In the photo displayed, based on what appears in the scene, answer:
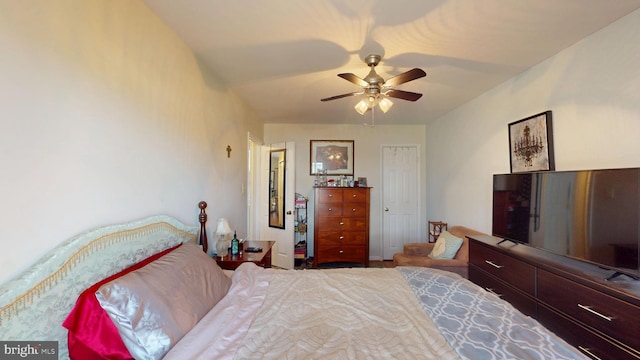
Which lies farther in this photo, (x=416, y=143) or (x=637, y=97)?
(x=416, y=143)

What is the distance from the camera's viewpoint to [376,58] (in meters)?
2.08

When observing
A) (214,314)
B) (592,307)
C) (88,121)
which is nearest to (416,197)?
(592,307)

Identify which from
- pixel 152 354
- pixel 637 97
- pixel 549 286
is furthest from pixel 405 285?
pixel 637 97

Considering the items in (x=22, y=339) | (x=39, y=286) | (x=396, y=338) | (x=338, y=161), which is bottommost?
(x=396, y=338)

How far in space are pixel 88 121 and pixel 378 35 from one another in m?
1.81

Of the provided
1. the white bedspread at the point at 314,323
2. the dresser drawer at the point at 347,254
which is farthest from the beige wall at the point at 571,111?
the white bedspread at the point at 314,323

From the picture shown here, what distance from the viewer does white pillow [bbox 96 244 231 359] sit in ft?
3.28

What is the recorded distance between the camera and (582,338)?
1.53 metres

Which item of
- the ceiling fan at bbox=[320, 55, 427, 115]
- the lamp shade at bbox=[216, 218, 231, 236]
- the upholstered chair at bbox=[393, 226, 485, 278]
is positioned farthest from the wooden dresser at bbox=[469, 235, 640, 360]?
the lamp shade at bbox=[216, 218, 231, 236]

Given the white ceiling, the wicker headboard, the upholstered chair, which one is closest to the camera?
the wicker headboard

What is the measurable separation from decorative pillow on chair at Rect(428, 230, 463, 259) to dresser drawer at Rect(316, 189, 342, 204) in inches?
62.8

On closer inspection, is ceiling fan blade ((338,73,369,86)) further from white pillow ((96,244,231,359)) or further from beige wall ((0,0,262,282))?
white pillow ((96,244,231,359))

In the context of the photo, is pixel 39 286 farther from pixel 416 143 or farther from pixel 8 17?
pixel 416 143

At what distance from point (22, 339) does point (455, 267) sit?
10.5ft
